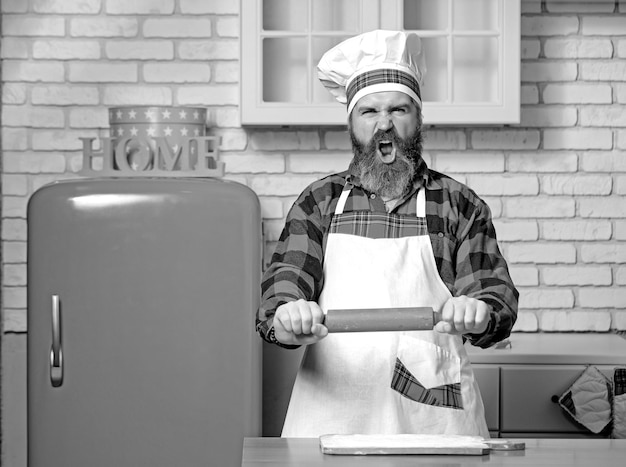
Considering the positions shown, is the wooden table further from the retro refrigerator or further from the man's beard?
Result: the retro refrigerator

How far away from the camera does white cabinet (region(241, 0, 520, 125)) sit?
3412 millimetres

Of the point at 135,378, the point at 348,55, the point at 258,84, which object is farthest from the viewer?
the point at 258,84

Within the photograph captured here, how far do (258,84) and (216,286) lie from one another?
0.82 meters

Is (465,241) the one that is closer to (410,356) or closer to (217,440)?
(410,356)

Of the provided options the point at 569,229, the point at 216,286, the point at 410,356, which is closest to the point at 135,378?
the point at 216,286

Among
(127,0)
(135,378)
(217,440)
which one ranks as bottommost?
(217,440)

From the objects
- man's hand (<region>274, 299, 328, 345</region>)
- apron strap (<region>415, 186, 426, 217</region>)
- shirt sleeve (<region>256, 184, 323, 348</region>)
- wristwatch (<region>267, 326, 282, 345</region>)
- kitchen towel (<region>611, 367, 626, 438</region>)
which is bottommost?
kitchen towel (<region>611, 367, 626, 438</region>)

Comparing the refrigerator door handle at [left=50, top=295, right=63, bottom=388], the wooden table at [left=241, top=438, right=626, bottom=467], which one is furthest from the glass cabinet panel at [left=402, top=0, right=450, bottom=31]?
the wooden table at [left=241, top=438, right=626, bottom=467]

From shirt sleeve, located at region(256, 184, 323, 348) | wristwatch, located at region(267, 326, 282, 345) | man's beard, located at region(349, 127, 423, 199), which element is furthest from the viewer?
man's beard, located at region(349, 127, 423, 199)

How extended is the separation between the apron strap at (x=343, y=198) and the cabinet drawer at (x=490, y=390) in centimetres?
102

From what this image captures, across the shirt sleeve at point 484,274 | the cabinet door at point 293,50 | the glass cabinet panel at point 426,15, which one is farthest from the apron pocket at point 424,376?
the glass cabinet panel at point 426,15

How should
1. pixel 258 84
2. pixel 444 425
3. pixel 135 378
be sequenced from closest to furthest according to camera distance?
1. pixel 444 425
2. pixel 135 378
3. pixel 258 84

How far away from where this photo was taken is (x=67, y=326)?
296 centimetres

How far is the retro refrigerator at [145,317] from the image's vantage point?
2.94 meters
